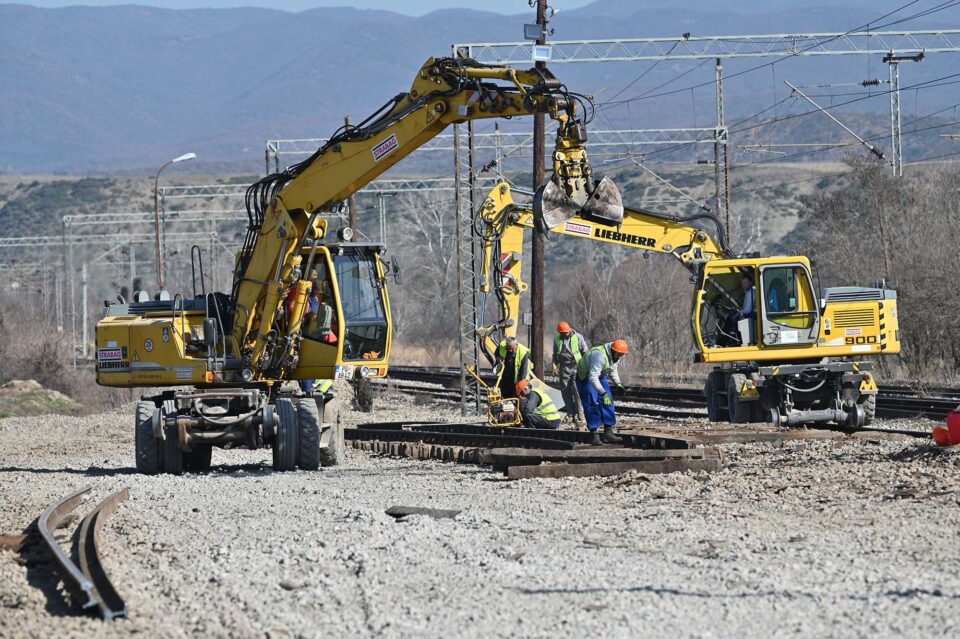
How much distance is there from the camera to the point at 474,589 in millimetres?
9000

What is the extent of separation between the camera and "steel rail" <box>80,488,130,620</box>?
8.59 m

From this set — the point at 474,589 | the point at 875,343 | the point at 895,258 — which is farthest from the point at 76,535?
the point at 895,258

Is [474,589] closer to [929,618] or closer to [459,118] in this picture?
[929,618]

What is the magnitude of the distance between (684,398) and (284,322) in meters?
13.3

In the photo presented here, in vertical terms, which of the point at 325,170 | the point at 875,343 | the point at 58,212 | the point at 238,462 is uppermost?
the point at 58,212

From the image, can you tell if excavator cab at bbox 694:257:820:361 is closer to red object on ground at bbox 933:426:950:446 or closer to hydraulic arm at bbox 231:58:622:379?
hydraulic arm at bbox 231:58:622:379

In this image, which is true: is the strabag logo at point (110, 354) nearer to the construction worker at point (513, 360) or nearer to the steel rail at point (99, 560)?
the steel rail at point (99, 560)

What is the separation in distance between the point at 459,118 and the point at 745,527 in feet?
22.3

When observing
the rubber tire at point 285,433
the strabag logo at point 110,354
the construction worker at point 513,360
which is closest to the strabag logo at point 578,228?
the construction worker at point 513,360

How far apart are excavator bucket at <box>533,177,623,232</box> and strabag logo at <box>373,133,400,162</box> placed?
200 centimetres

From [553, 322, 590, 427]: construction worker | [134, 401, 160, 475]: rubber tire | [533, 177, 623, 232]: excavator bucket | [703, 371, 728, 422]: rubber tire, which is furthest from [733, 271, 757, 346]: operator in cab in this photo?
[134, 401, 160, 475]: rubber tire

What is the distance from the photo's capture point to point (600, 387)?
17.3m

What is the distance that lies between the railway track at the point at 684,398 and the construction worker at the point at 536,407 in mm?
4759

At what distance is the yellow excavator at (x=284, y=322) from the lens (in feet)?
54.1
